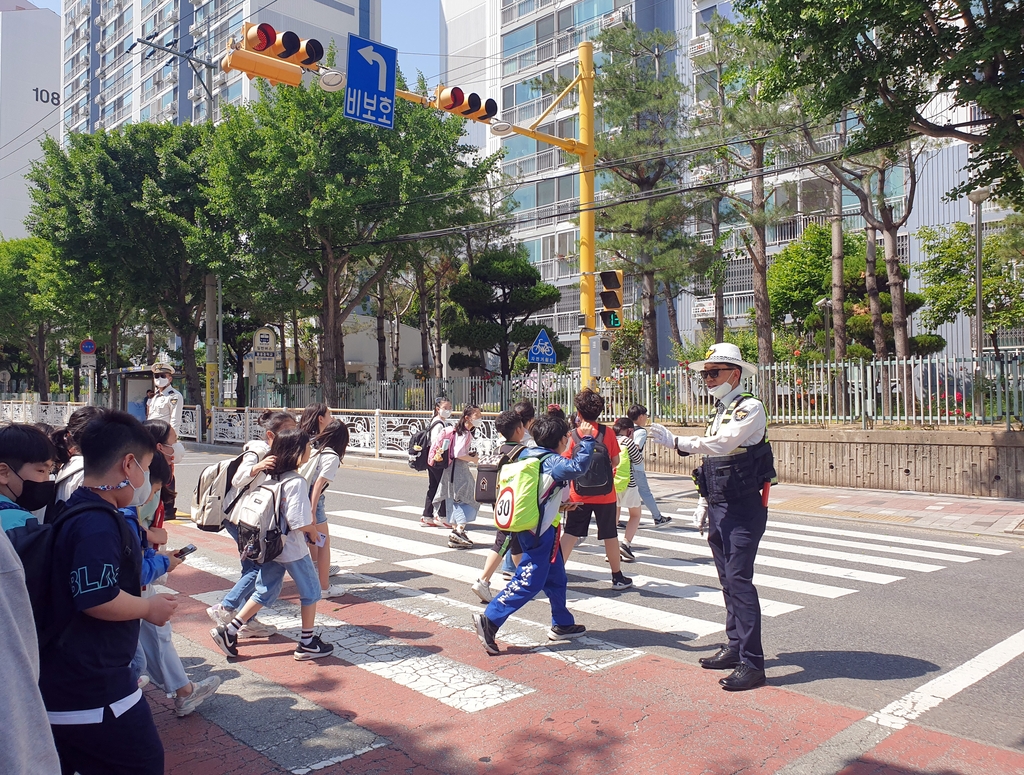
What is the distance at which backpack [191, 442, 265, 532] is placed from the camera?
566 cm

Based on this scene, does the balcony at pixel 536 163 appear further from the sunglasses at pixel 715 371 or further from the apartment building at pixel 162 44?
the sunglasses at pixel 715 371

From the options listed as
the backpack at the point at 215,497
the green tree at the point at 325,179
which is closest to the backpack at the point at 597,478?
the backpack at the point at 215,497

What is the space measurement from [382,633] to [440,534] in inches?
171

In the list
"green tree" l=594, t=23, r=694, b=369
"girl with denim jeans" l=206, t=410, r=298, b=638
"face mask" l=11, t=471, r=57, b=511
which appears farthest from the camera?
"green tree" l=594, t=23, r=694, b=369

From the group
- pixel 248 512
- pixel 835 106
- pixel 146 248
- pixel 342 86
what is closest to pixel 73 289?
pixel 146 248

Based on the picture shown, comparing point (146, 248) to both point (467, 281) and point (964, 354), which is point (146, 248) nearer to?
point (467, 281)

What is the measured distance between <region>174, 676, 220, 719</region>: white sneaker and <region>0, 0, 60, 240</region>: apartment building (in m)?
85.2

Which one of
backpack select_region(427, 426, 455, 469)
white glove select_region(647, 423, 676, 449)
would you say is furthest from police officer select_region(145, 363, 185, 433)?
white glove select_region(647, 423, 676, 449)

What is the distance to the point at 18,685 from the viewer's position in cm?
175

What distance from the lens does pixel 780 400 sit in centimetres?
A: 1698

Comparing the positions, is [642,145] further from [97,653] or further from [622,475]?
[97,653]

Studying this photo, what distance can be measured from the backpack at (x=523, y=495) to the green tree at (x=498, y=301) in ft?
66.4

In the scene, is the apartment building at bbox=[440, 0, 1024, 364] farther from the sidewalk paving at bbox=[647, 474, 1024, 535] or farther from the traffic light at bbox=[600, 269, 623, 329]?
the traffic light at bbox=[600, 269, 623, 329]

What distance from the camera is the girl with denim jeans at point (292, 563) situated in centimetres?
531
